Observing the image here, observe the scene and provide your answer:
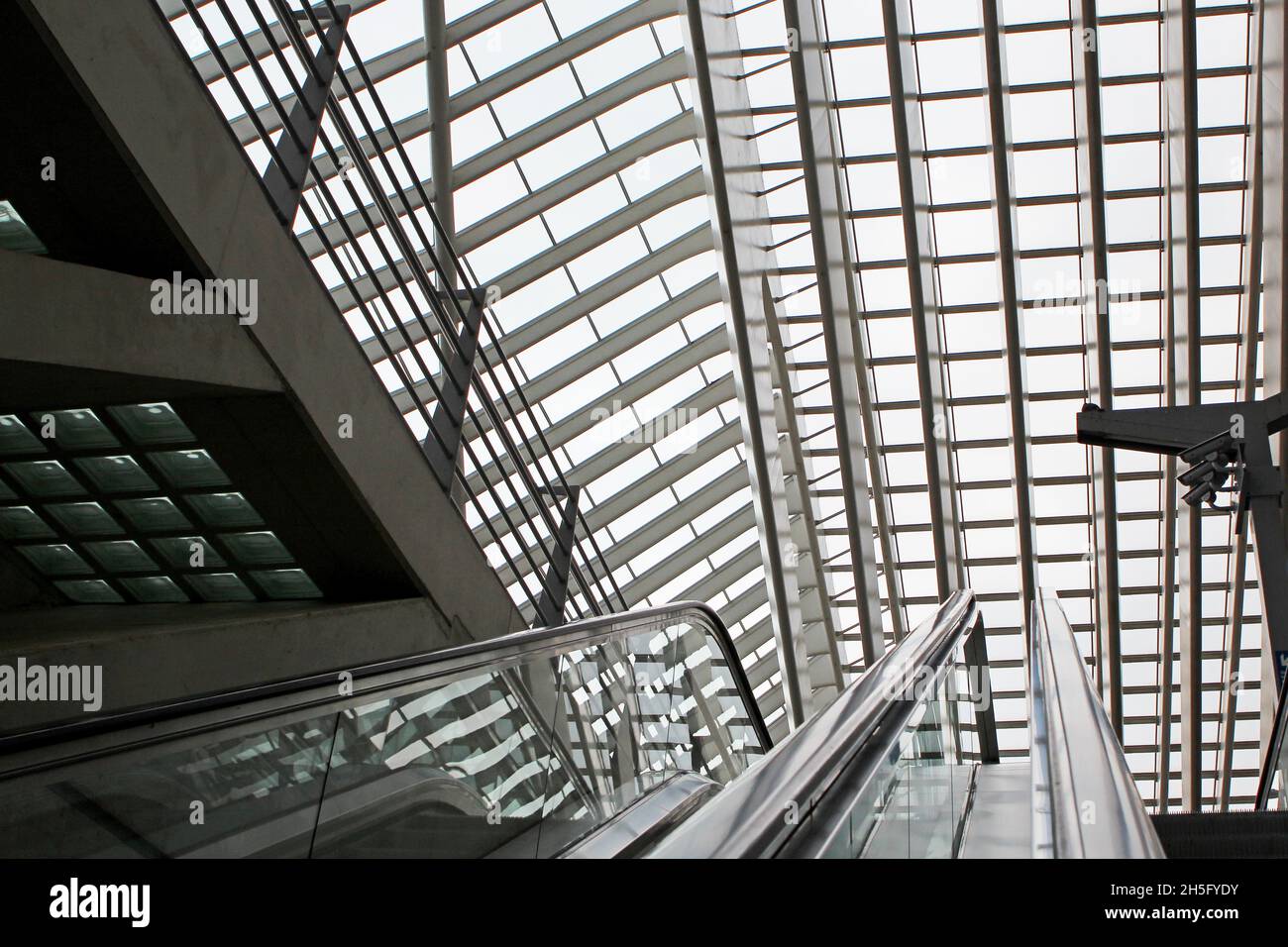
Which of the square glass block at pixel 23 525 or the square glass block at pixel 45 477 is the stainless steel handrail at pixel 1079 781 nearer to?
the square glass block at pixel 45 477

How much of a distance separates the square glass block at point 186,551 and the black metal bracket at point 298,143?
215cm

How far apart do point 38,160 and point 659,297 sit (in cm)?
1618

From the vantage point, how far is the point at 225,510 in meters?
6.90

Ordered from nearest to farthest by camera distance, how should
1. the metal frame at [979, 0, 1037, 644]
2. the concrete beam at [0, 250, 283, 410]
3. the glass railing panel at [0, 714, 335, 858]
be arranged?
1. the glass railing panel at [0, 714, 335, 858]
2. the concrete beam at [0, 250, 283, 410]
3. the metal frame at [979, 0, 1037, 644]

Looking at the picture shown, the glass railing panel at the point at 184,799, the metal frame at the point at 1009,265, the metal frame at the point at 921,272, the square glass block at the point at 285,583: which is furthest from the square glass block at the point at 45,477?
the metal frame at the point at 1009,265

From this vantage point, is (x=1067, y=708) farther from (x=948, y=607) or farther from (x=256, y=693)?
(x=948, y=607)

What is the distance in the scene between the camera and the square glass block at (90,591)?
7.73 metres

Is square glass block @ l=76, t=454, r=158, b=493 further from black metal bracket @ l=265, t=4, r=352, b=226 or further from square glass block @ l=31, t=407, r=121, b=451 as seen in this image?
black metal bracket @ l=265, t=4, r=352, b=226

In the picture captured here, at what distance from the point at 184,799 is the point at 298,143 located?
446 cm

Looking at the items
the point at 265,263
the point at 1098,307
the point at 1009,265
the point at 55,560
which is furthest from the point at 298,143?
the point at 1098,307

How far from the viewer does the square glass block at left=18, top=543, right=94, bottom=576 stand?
7398 millimetres

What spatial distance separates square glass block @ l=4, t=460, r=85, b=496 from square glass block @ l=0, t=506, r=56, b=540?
23cm

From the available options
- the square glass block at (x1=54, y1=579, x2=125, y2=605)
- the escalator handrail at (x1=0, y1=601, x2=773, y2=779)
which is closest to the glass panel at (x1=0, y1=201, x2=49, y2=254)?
the square glass block at (x1=54, y1=579, x2=125, y2=605)
